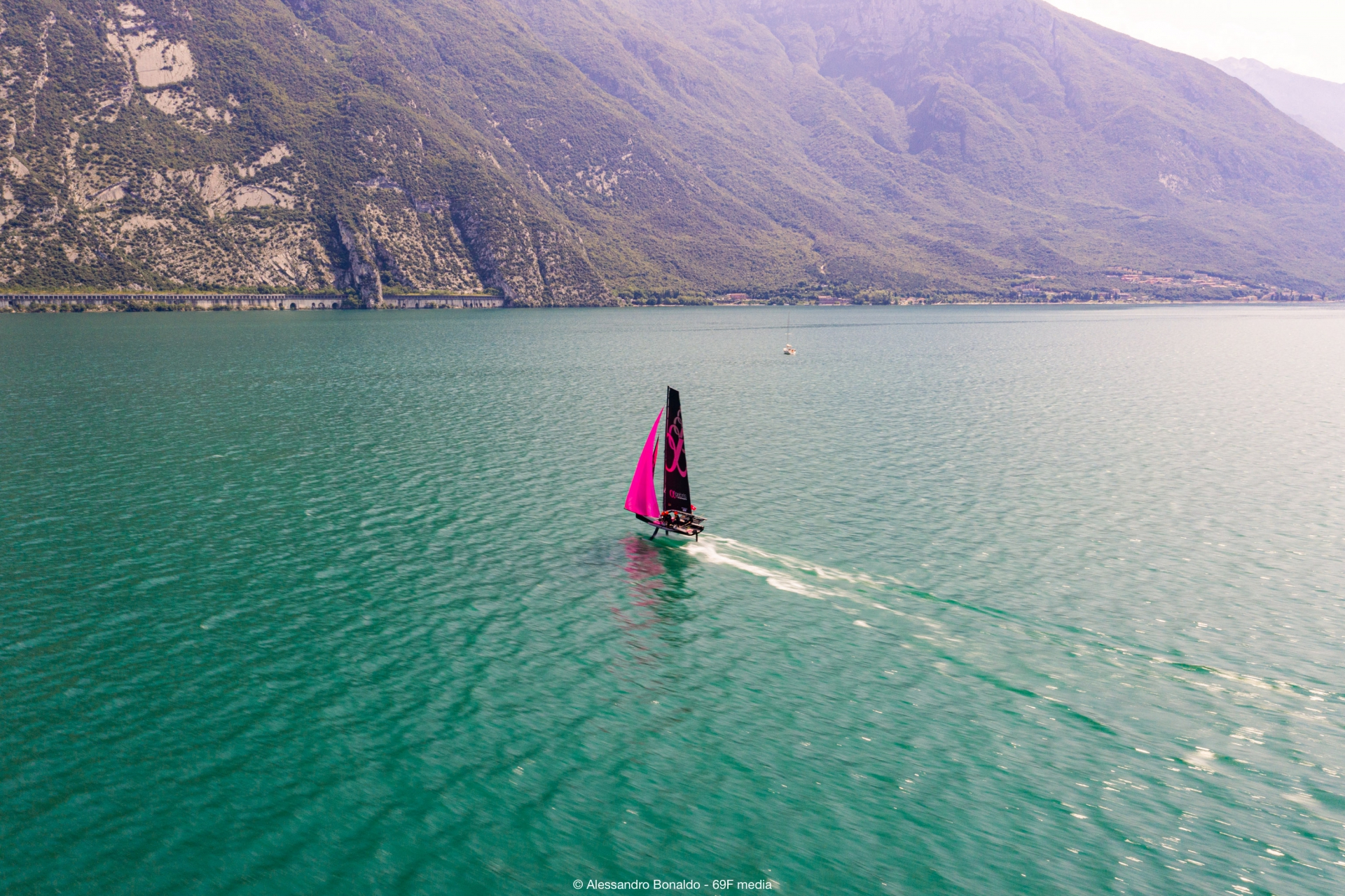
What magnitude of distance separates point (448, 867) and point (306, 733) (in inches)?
361

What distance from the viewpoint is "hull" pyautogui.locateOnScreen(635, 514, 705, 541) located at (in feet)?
158

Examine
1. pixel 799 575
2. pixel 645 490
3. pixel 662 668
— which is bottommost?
pixel 662 668

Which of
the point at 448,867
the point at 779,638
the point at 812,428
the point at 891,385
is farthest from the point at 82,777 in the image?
the point at 891,385

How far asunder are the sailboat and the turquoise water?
5.87 feet

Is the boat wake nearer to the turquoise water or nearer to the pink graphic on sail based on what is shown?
the turquoise water

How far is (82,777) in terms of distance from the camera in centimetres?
2473

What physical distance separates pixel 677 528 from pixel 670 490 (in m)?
2.76

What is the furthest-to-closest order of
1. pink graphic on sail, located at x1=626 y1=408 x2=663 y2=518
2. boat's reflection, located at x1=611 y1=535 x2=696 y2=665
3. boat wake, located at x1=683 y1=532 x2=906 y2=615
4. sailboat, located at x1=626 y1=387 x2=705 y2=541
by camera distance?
pink graphic on sail, located at x1=626 y1=408 x2=663 y2=518 → sailboat, located at x1=626 y1=387 x2=705 y2=541 → boat wake, located at x1=683 y1=532 x2=906 y2=615 → boat's reflection, located at x1=611 y1=535 x2=696 y2=665

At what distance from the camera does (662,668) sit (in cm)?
3334

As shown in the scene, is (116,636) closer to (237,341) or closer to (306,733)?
(306,733)

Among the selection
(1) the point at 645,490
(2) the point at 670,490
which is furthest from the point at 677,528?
(1) the point at 645,490

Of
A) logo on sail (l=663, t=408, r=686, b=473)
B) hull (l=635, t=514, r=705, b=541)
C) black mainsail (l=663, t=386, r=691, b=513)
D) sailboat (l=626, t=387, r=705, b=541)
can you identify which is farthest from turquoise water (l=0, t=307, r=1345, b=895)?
logo on sail (l=663, t=408, r=686, b=473)

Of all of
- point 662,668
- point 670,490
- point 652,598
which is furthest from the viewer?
point 670,490

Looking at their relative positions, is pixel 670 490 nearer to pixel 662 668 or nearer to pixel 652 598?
pixel 652 598
